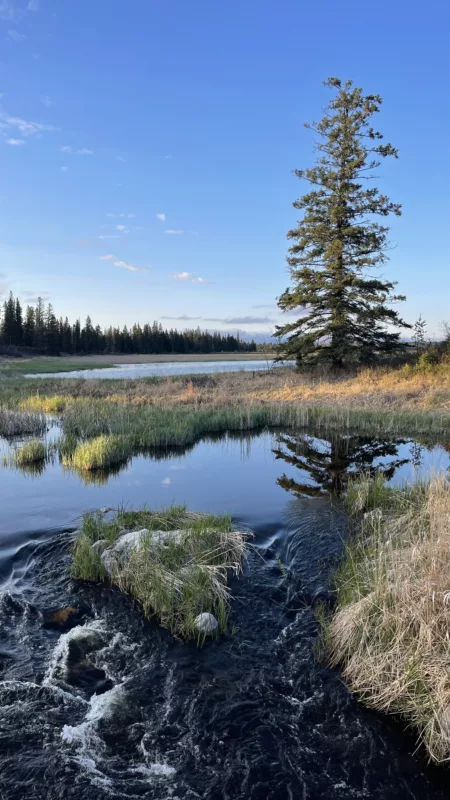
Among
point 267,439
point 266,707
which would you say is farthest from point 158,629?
point 267,439

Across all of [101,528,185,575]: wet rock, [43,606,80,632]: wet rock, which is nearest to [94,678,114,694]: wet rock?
[43,606,80,632]: wet rock

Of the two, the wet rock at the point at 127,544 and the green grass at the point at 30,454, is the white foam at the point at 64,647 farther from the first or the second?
the green grass at the point at 30,454

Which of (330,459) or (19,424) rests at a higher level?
(19,424)

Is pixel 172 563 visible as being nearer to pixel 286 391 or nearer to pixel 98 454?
pixel 98 454

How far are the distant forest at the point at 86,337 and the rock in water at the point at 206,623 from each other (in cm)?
8361

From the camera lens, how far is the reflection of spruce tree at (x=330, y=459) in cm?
1174

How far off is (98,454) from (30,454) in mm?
2107

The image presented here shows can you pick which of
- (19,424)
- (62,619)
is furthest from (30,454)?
(62,619)

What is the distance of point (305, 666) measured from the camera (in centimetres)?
494

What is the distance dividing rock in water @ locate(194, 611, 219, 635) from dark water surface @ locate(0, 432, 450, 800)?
19cm

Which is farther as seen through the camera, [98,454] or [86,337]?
[86,337]

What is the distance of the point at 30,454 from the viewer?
13.8 metres

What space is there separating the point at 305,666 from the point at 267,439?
41.6ft

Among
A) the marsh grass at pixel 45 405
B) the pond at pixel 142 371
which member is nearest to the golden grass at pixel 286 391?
the marsh grass at pixel 45 405
